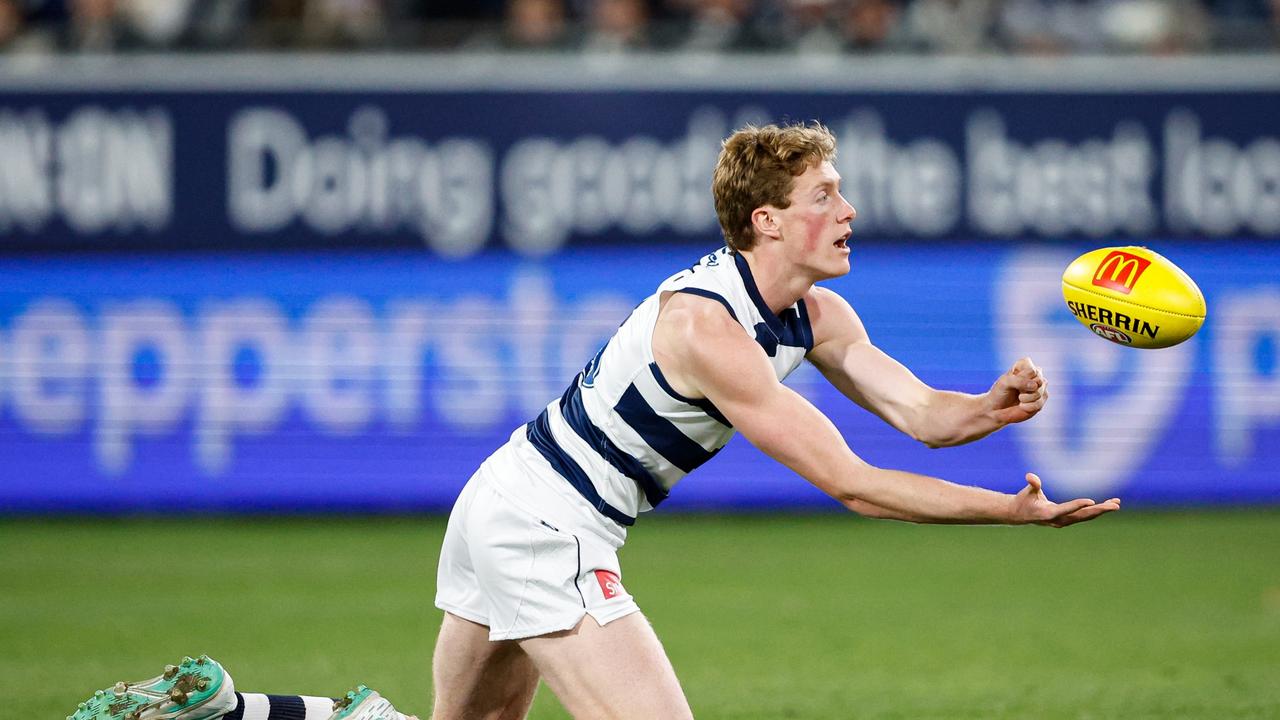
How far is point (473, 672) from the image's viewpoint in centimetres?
523

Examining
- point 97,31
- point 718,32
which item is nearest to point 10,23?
point 97,31

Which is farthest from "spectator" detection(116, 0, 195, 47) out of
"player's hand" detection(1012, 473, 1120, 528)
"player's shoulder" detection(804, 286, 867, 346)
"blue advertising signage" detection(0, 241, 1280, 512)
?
"player's hand" detection(1012, 473, 1120, 528)

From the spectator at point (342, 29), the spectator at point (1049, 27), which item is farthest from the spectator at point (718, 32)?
the spectator at point (342, 29)

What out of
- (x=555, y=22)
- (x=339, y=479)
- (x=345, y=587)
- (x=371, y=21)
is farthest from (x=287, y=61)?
(x=345, y=587)

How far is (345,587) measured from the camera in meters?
10.5

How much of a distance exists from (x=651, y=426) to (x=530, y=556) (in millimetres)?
525

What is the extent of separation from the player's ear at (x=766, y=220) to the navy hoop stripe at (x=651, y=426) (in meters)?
0.61

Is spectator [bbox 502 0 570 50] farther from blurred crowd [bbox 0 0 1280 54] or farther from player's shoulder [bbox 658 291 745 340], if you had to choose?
player's shoulder [bbox 658 291 745 340]

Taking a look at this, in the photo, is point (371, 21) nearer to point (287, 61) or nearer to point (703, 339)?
point (287, 61)

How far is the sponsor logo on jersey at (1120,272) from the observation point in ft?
17.5

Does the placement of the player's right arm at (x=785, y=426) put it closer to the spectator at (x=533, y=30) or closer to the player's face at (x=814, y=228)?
the player's face at (x=814, y=228)

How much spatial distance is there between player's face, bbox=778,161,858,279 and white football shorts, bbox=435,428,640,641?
989 mm

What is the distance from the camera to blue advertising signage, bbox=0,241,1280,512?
1303cm

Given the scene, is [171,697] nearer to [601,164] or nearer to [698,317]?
[698,317]
